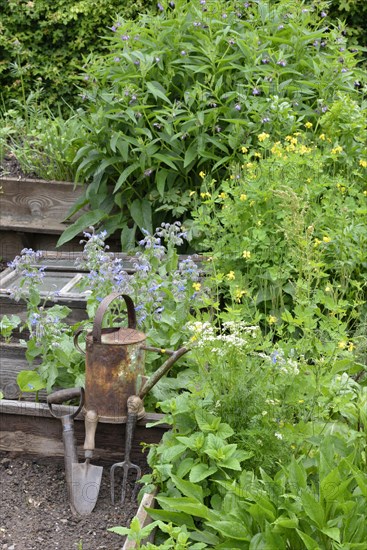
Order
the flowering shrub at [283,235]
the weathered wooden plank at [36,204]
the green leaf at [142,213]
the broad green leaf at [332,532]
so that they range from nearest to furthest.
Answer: the broad green leaf at [332,532] → the flowering shrub at [283,235] → the green leaf at [142,213] → the weathered wooden plank at [36,204]

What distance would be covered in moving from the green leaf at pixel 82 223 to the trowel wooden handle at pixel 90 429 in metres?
2.39

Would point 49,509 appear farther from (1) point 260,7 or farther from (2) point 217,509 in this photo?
(1) point 260,7

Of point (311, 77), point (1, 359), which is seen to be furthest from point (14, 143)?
point (1, 359)

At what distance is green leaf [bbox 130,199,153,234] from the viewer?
19.1ft

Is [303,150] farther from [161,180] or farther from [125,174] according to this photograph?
[125,174]

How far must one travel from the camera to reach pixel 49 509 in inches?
148

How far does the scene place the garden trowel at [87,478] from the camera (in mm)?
3740

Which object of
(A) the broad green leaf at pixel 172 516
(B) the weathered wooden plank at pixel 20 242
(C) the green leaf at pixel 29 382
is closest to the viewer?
(A) the broad green leaf at pixel 172 516

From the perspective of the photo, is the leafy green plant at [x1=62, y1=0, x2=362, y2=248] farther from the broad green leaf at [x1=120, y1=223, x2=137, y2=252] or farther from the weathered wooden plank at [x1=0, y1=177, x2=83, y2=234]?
the weathered wooden plank at [x1=0, y1=177, x2=83, y2=234]

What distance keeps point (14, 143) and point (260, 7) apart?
2099 millimetres

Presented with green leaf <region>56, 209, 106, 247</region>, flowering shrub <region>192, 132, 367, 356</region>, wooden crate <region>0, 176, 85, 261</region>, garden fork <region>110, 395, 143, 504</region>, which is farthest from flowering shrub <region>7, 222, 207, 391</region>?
wooden crate <region>0, 176, 85, 261</region>

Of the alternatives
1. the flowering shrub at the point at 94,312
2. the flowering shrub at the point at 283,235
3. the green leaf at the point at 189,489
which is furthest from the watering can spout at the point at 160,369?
the green leaf at the point at 189,489

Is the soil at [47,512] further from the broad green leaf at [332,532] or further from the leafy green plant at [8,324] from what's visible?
the broad green leaf at [332,532]

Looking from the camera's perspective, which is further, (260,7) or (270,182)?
(260,7)
